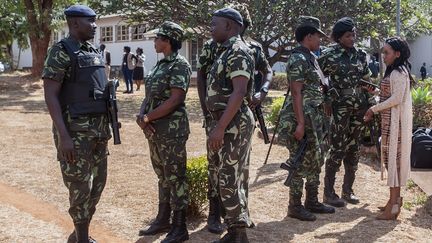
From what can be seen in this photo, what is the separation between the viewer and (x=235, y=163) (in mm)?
3809

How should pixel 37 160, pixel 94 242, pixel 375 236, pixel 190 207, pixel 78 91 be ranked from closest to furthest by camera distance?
pixel 78 91 < pixel 94 242 < pixel 375 236 < pixel 190 207 < pixel 37 160

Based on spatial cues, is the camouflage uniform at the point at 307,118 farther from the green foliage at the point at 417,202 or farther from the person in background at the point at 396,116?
the green foliage at the point at 417,202

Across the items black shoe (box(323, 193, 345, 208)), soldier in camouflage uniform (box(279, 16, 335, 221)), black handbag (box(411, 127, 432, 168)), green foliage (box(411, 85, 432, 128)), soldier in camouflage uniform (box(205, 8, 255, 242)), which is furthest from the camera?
green foliage (box(411, 85, 432, 128))

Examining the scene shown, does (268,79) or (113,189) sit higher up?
(268,79)

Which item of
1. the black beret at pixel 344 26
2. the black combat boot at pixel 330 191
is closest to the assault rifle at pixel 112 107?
the black beret at pixel 344 26

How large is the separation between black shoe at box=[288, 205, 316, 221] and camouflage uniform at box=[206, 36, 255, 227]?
1.16 m

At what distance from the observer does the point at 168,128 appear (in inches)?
165

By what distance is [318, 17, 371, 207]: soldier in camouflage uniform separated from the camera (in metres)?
5.26

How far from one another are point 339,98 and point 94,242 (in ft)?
8.99

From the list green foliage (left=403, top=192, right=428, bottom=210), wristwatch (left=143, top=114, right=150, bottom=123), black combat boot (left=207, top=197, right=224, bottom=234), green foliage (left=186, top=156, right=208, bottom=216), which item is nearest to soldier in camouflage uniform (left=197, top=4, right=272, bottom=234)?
black combat boot (left=207, top=197, right=224, bottom=234)

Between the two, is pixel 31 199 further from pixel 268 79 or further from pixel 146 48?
pixel 146 48

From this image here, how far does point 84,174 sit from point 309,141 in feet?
6.79

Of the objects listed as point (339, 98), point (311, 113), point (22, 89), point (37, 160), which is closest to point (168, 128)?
point (311, 113)

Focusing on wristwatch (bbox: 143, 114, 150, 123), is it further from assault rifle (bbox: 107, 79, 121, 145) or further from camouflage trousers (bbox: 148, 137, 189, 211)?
assault rifle (bbox: 107, 79, 121, 145)
